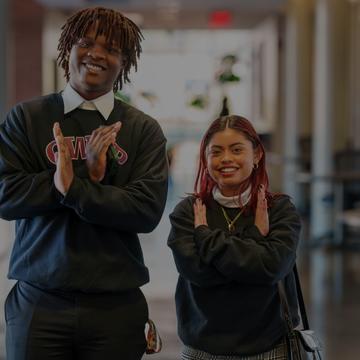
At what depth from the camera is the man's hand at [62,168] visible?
186cm

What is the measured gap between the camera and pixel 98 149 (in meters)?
1.87

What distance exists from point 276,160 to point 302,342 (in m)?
9.98

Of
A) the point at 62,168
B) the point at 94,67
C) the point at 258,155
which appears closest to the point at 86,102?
the point at 94,67

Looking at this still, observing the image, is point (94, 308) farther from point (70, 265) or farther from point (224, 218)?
point (224, 218)

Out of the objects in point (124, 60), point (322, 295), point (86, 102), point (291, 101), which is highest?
point (291, 101)

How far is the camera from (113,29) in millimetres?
1983

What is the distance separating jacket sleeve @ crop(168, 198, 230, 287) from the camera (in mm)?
2045

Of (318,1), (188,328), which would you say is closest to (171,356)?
(188,328)

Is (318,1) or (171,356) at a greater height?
(318,1)

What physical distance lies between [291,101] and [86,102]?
34.1ft

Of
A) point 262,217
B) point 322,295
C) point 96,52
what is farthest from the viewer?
point 322,295

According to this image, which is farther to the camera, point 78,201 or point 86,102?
point 86,102

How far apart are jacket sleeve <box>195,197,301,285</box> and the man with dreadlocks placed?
16 centimetres

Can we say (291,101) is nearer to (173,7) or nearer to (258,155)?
(173,7)
